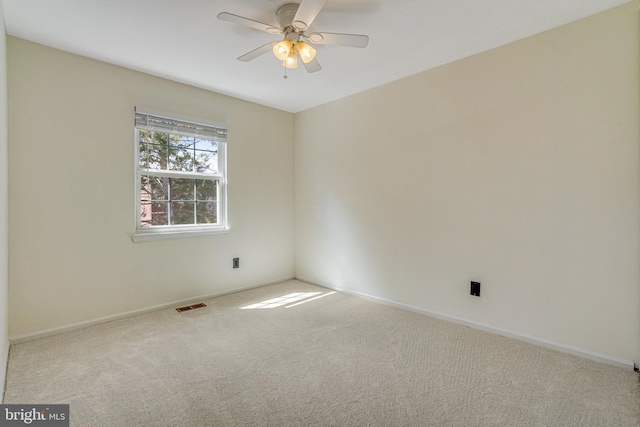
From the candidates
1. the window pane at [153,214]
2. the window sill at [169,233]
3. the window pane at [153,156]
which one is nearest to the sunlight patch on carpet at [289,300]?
the window sill at [169,233]

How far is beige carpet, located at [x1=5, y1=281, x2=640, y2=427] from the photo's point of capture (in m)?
1.51

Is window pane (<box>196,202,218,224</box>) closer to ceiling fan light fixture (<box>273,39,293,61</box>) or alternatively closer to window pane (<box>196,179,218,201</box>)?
window pane (<box>196,179,218,201</box>)

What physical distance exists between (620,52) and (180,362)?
350 cm

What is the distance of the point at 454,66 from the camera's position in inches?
102

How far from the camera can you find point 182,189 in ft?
10.5

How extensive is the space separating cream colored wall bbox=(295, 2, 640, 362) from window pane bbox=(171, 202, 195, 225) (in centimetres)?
176

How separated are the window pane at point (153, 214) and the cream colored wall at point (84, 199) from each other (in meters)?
0.13

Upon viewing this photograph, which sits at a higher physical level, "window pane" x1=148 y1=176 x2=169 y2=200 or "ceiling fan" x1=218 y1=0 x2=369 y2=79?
"ceiling fan" x1=218 y1=0 x2=369 y2=79

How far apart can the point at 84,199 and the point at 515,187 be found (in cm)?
351

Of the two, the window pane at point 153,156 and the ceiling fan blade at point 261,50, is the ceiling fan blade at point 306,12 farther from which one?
the window pane at point 153,156

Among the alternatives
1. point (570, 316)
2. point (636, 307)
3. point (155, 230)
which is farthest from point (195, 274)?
point (636, 307)

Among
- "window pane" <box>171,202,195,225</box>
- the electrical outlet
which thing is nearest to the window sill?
"window pane" <box>171,202,195,225</box>

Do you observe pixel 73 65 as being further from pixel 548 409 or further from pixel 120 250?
pixel 548 409

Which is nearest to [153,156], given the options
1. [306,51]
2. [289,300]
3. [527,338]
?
[306,51]
